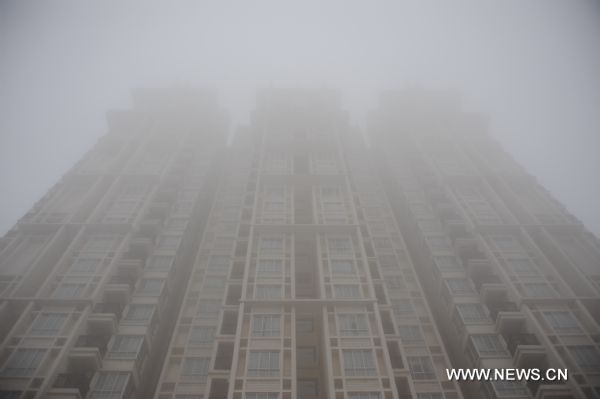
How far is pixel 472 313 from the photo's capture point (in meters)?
45.0

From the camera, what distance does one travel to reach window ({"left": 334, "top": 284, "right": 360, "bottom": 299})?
45406mm

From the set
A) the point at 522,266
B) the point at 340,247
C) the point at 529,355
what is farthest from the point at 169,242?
the point at 522,266

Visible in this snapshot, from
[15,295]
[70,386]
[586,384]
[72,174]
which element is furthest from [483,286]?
[72,174]

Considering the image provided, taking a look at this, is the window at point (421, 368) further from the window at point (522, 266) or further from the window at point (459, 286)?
the window at point (522, 266)

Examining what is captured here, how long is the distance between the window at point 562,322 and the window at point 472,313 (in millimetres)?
5834

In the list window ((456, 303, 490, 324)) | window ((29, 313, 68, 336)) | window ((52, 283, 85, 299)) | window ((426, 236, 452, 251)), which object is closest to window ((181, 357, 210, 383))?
window ((29, 313, 68, 336))

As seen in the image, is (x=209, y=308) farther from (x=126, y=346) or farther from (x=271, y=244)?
(x=271, y=244)

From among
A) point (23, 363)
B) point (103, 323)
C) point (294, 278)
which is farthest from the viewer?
point (294, 278)

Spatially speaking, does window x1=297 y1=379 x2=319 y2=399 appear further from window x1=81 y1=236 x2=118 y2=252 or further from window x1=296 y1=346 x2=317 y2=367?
window x1=81 y1=236 x2=118 y2=252

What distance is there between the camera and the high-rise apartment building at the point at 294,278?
3844cm

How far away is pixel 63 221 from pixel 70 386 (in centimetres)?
2488

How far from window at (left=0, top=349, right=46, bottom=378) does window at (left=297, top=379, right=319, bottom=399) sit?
22.8m

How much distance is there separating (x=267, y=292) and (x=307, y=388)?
1050 cm

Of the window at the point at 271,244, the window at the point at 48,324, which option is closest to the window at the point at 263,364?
the window at the point at 271,244
